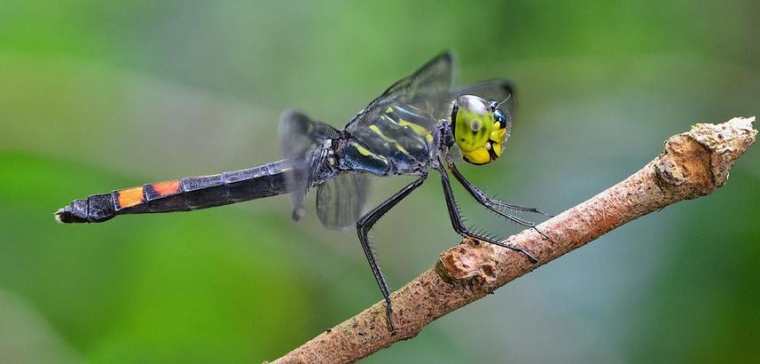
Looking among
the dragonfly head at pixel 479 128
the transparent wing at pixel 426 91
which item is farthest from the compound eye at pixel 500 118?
the transparent wing at pixel 426 91

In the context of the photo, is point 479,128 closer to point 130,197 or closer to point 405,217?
point 405,217

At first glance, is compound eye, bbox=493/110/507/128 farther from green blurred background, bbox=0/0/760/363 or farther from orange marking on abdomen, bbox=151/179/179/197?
orange marking on abdomen, bbox=151/179/179/197

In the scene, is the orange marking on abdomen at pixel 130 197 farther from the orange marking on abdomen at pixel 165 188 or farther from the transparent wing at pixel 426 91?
the transparent wing at pixel 426 91

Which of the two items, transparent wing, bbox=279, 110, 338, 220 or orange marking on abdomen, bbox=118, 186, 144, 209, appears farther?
orange marking on abdomen, bbox=118, 186, 144, 209

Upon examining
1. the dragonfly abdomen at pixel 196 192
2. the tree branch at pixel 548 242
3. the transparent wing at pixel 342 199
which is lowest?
the tree branch at pixel 548 242

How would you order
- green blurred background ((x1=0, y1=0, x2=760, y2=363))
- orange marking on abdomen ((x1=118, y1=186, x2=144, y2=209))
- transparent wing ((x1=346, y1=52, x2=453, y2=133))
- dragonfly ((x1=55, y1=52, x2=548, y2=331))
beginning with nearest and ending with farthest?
transparent wing ((x1=346, y1=52, x2=453, y2=133)), dragonfly ((x1=55, y1=52, x2=548, y2=331)), orange marking on abdomen ((x1=118, y1=186, x2=144, y2=209)), green blurred background ((x1=0, y1=0, x2=760, y2=363))

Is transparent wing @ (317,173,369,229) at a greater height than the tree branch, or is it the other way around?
transparent wing @ (317,173,369,229)

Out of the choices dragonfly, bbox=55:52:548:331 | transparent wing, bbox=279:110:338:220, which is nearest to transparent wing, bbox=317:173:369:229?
dragonfly, bbox=55:52:548:331
